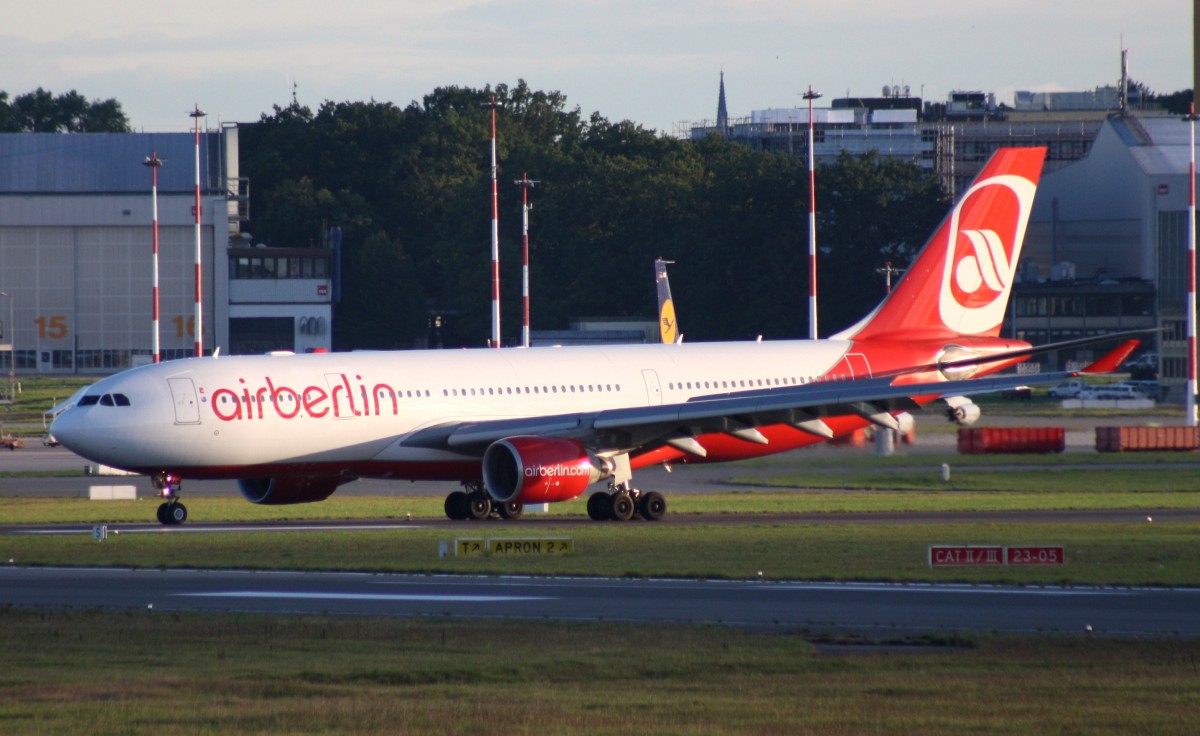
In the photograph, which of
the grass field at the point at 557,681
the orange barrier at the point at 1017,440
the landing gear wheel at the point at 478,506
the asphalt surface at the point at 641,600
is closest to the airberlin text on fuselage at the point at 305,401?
the landing gear wheel at the point at 478,506

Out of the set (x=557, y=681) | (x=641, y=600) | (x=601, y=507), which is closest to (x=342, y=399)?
(x=601, y=507)

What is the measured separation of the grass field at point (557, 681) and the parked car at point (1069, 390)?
83.2 m

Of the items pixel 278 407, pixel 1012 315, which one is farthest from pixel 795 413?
pixel 1012 315

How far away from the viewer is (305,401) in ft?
121

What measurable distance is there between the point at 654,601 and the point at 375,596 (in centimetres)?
396

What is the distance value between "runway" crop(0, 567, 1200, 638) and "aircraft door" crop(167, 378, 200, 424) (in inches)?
357

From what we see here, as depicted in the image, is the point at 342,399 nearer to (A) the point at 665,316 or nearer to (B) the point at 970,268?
(B) the point at 970,268

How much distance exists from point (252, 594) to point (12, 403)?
8029 centimetres

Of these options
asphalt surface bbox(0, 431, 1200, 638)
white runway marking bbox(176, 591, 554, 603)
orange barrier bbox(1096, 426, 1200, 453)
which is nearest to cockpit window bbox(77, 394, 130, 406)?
asphalt surface bbox(0, 431, 1200, 638)

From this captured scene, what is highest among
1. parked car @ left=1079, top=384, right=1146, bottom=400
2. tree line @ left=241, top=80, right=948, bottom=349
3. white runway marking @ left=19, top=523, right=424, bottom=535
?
tree line @ left=241, top=80, right=948, bottom=349

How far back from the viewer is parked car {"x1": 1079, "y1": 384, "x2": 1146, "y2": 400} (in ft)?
315

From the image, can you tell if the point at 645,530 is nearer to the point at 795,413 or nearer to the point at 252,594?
the point at 795,413

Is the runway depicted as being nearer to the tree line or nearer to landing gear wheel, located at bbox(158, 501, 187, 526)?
landing gear wheel, located at bbox(158, 501, 187, 526)

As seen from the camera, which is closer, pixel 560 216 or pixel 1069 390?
pixel 1069 390
